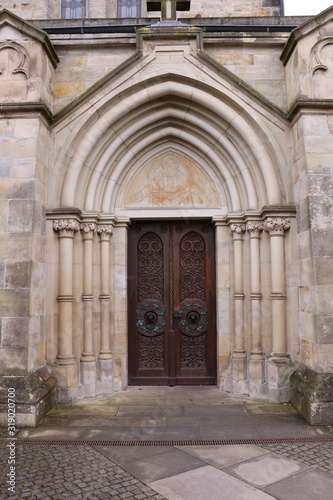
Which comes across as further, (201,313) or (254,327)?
(201,313)

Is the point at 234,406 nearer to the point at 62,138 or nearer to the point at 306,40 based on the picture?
the point at 62,138

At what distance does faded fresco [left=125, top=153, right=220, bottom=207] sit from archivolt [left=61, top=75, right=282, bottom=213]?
0.75 feet

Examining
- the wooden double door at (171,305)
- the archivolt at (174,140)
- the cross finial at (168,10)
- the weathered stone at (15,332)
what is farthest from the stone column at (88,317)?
the cross finial at (168,10)

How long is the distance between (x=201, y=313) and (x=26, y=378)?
2827 mm

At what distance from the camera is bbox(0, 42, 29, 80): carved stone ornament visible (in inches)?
215

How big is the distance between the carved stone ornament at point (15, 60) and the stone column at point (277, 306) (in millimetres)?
3878

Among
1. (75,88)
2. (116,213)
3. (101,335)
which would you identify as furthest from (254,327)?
(75,88)

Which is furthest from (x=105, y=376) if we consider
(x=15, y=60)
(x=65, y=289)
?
(x=15, y=60)

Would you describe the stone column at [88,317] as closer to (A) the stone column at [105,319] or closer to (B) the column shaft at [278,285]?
(A) the stone column at [105,319]

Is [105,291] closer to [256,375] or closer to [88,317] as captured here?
[88,317]

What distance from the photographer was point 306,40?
5.50 meters

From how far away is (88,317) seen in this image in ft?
19.6

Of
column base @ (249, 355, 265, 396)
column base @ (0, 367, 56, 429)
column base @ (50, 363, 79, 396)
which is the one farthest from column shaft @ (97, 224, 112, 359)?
column base @ (249, 355, 265, 396)

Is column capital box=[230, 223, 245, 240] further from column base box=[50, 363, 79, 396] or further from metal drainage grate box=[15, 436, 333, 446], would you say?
column base box=[50, 363, 79, 396]
